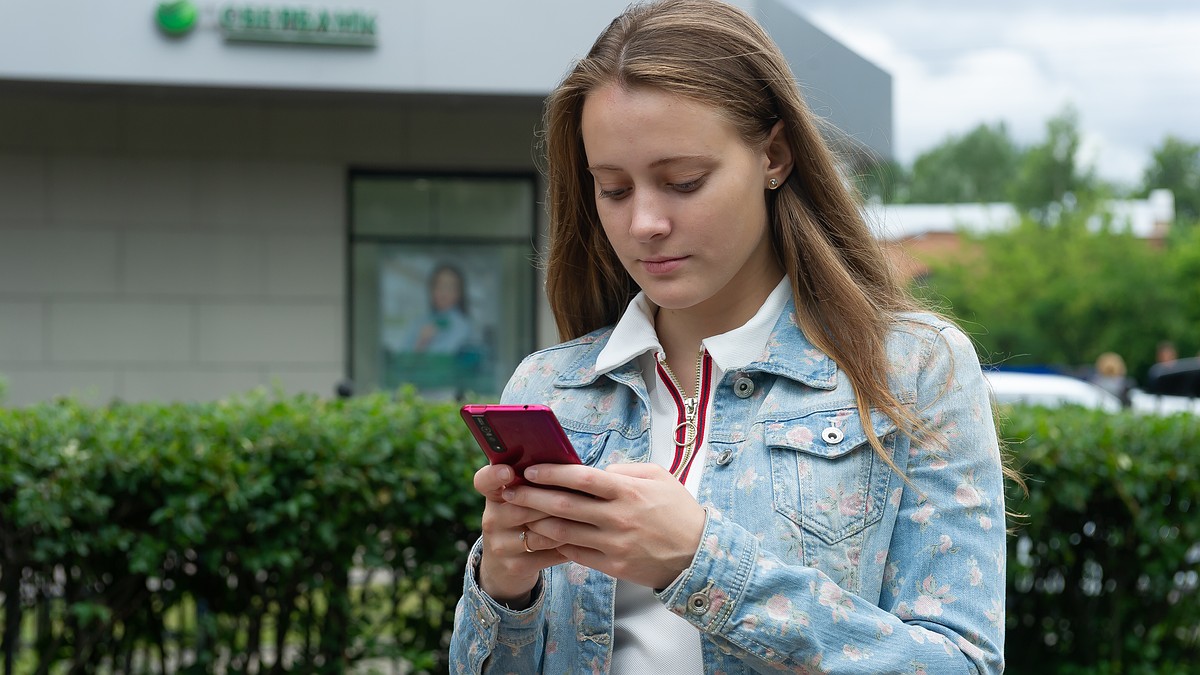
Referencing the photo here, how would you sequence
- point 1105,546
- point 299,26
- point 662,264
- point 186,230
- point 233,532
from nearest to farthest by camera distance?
point 662,264, point 233,532, point 1105,546, point 299,26, point 186,230

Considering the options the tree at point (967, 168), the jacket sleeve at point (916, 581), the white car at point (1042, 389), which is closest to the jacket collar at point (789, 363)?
the jacket sleeve at point (916, 581)

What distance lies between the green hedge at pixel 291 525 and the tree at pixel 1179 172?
74.3 metres

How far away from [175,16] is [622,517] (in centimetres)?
714

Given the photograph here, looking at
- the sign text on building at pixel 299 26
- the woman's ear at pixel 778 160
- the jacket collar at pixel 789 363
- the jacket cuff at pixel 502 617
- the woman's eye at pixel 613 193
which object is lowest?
the jacket cuff at pixel 502 617

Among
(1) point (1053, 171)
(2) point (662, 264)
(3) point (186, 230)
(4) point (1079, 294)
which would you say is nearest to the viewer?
(2) point (662, 264)

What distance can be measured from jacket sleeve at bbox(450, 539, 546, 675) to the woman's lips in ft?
1.54

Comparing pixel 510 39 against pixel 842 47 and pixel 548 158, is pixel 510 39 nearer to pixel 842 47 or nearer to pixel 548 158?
pixel 842 47

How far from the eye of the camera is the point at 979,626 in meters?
1.58

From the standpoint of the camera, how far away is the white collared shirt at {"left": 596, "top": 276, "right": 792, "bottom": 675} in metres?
1.68

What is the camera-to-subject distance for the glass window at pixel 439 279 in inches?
366

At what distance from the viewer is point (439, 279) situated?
943 centimetres

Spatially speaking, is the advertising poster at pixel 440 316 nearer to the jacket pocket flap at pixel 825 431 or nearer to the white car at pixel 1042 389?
the white car at pixel 1042 389

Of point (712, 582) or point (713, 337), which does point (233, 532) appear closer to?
point (713, 337)

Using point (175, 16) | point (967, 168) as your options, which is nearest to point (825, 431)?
point (175, 16)
